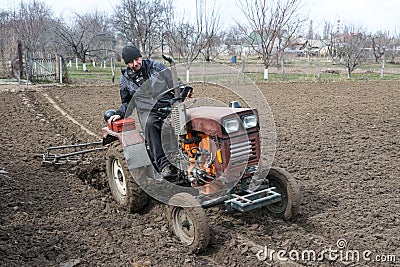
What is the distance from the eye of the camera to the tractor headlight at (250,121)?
4.10m

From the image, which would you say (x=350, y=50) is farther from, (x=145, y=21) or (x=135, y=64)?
(x=135, y=64)

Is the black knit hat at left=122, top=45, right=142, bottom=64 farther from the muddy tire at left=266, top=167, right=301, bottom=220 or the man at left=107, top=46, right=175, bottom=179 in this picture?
the muddy tire at left=266, top=167, right=301, bottom=220

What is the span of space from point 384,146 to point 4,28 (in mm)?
32402

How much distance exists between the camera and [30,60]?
21.0 meters

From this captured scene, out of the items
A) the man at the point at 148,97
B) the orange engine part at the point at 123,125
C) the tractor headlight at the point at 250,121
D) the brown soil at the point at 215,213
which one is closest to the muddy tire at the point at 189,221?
the brown soil at the point at 215,213

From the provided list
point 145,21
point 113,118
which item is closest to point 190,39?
point 145,21

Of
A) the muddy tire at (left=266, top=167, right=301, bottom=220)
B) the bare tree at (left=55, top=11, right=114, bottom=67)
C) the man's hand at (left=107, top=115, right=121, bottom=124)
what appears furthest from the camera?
the bare tree at (left=55, top=11, right=114, bottom=67)

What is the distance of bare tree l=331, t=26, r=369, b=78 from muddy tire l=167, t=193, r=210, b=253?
2391 cm

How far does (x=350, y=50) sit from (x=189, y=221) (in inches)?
1043

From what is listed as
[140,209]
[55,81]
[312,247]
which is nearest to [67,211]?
[140,209]

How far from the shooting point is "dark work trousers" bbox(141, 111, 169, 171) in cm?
441
